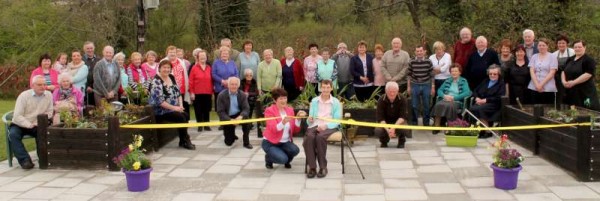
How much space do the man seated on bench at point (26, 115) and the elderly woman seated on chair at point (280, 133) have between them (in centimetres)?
266

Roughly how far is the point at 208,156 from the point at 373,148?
2.18 m

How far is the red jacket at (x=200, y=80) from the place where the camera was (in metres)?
8.91

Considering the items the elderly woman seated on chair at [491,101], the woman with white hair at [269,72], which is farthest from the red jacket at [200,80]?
the elderly woman seated on chair at [491,101]

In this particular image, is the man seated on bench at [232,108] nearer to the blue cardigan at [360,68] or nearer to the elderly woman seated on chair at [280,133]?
the elderly woman seated on chair at [280,133]

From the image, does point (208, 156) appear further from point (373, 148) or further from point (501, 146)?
point (501, 146)

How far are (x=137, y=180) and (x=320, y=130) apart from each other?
204cm

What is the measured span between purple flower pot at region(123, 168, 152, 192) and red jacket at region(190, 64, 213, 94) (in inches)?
132

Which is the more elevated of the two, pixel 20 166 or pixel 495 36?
pixel 495 36

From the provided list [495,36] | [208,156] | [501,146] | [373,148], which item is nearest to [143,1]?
[208,156]

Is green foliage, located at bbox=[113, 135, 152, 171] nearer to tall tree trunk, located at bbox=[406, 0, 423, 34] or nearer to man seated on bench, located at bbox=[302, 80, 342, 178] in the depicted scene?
man seated on bench, located at bbox=[302, 80, 342, 178]

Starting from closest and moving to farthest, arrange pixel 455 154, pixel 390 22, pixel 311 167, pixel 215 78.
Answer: pixel 311 167, pixel 455 154, pixel 215 78, pixel 390 22

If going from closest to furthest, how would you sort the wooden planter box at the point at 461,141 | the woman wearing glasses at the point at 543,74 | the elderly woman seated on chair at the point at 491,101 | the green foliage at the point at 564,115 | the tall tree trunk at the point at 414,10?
the green foliage at the point at 564,115
the wooden planter box at the point at 461,141
the woman wearing glasses at the point at 543,74
the elderly woman seated on chair at the point at 491,101
the tall tree trunk at the point at 414,10

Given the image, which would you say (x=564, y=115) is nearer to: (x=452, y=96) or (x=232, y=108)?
(x=452, y=96)

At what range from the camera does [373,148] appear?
25.8ft
